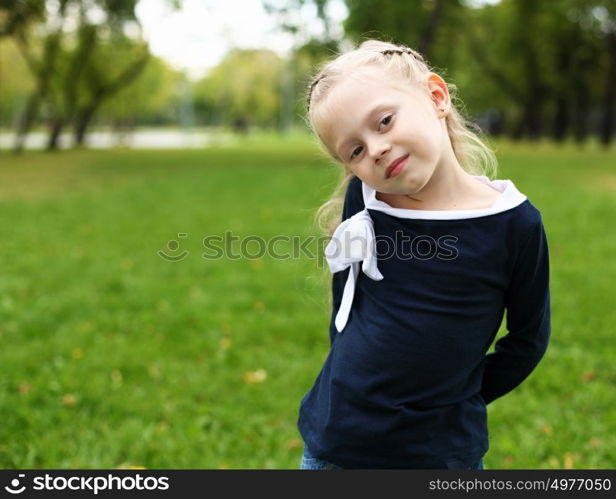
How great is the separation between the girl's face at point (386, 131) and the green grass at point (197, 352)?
62 cm

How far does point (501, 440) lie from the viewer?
11.5 ft

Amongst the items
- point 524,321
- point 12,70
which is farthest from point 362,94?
point 12,70

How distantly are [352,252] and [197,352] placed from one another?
3286mm

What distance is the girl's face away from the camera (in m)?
1.52

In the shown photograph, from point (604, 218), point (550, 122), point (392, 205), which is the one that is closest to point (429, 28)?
point (604, 218)

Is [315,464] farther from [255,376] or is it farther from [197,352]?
[197,352]

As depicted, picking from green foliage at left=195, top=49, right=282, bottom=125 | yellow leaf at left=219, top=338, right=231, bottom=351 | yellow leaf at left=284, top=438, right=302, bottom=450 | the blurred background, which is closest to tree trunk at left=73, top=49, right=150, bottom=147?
the blurred background

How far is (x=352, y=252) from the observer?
163 centimetres

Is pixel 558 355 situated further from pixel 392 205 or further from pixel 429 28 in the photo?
pixel 429 28

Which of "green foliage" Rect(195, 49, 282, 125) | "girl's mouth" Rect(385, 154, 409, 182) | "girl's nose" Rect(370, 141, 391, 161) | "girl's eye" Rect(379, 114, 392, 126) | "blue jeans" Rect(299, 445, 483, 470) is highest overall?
"girl's eye" Rect(379, 114, 392, 126)

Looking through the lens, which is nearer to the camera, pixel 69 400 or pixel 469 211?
pixel 469 211

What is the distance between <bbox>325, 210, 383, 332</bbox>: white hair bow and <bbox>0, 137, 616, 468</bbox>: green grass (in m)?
0.35

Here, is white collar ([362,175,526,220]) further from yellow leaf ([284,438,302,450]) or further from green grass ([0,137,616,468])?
yellow leaf ([284,438,302,450])
